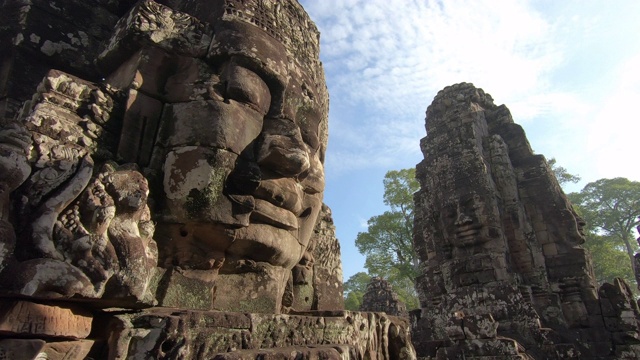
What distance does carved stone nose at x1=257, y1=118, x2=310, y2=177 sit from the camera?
248 cm

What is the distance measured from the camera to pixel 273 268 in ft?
8.48

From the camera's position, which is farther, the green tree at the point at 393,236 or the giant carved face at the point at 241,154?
the green tree at the point at 393,236

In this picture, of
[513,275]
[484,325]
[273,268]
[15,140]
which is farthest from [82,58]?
[513,275]

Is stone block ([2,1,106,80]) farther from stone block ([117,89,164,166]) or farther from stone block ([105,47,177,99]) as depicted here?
stone block ([117,89,164,166])

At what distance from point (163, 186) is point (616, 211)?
32.1m

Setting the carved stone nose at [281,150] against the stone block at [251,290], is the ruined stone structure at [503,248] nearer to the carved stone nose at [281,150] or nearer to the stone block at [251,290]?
the stone block at [251,290]

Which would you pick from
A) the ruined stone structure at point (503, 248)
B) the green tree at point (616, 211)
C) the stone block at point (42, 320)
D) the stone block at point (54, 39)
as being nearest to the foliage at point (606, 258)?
the green tree at point (616, 211)

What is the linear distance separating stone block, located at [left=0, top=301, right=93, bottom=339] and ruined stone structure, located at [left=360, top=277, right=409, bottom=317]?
13061 mm

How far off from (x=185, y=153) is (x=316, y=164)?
3.76 feet

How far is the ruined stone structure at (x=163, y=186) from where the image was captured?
5.14ft

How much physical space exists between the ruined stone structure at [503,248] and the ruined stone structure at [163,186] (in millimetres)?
5292

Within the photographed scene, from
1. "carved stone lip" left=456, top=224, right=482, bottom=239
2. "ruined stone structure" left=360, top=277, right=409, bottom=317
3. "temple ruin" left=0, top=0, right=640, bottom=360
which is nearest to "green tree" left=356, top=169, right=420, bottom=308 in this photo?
"ruined stone structure" left=360, top=277, right=409, bottom=317

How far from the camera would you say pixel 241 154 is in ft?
7.83

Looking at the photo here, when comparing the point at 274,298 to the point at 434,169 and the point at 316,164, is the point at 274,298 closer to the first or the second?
the point at 316,164
